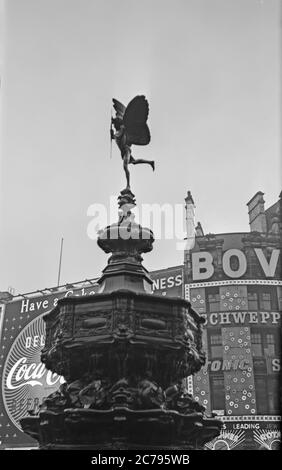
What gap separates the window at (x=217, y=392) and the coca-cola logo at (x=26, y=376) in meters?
9.87

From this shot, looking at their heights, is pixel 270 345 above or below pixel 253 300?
below

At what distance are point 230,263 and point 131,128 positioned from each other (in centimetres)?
2304

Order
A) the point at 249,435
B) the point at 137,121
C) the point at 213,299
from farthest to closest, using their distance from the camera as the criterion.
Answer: the point at 213,299
the point at 249,435
the point at 137,121

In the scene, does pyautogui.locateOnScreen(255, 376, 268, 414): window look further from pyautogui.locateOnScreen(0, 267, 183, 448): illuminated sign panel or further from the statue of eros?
the statue of eros

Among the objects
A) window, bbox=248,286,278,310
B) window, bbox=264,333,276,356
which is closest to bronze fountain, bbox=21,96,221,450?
window, bbox=264,333,276,356

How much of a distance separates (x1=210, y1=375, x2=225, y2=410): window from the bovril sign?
5.72 metres

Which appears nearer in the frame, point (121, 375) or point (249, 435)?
point (121, 375)

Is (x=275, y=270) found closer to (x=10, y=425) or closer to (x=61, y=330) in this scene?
(x=10, y=425)

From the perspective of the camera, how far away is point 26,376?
32.2m

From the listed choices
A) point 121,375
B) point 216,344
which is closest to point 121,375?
point 121,375

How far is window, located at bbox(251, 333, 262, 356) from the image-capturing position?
88.8 feet

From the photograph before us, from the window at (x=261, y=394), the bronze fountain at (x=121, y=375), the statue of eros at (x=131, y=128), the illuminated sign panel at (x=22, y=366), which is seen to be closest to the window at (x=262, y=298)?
the window at (x=261, y=394)

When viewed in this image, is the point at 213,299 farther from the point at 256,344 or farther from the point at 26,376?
the point at 26,376

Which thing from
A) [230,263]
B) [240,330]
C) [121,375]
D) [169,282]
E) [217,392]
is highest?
[230,263]
